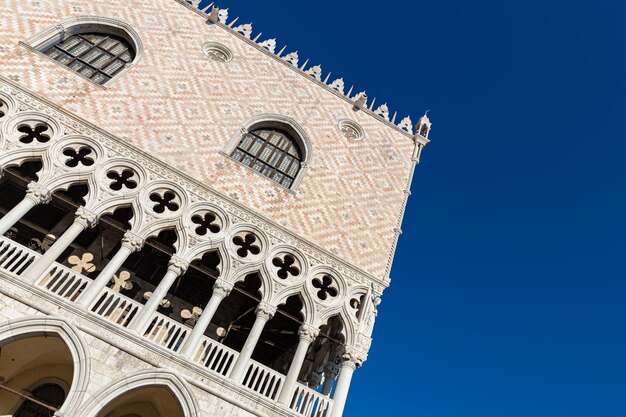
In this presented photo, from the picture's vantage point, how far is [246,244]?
1005 centimetres

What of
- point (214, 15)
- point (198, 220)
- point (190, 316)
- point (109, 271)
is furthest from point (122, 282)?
point (214, 15)

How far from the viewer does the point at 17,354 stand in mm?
8195

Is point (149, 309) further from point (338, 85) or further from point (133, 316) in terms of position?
point (338, 85)

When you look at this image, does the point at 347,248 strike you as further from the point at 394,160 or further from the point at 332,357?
the point at 394,160

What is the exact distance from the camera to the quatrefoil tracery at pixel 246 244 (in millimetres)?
9953

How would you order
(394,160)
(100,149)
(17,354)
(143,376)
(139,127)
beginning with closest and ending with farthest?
(143,376)
(17,354)
(100,149)
(139,127)
(394,160)

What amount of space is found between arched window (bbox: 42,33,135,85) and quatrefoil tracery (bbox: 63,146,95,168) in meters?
2.28

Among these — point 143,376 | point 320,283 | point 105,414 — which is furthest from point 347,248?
point 105,414

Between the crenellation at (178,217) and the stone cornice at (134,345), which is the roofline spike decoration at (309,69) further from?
the stone cornice at (134,345)

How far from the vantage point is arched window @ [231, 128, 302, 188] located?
463 inches

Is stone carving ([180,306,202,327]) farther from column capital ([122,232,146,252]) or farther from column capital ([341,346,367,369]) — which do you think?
column capital ([341,346,367,369])

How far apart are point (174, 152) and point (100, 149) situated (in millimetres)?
1567

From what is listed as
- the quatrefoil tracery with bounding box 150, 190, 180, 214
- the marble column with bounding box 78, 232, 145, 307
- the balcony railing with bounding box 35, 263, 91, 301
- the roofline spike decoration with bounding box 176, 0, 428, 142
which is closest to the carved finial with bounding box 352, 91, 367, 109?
the roofline spike decoration with bounding box 176, 0, 428, 142

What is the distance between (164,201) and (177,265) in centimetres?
165
